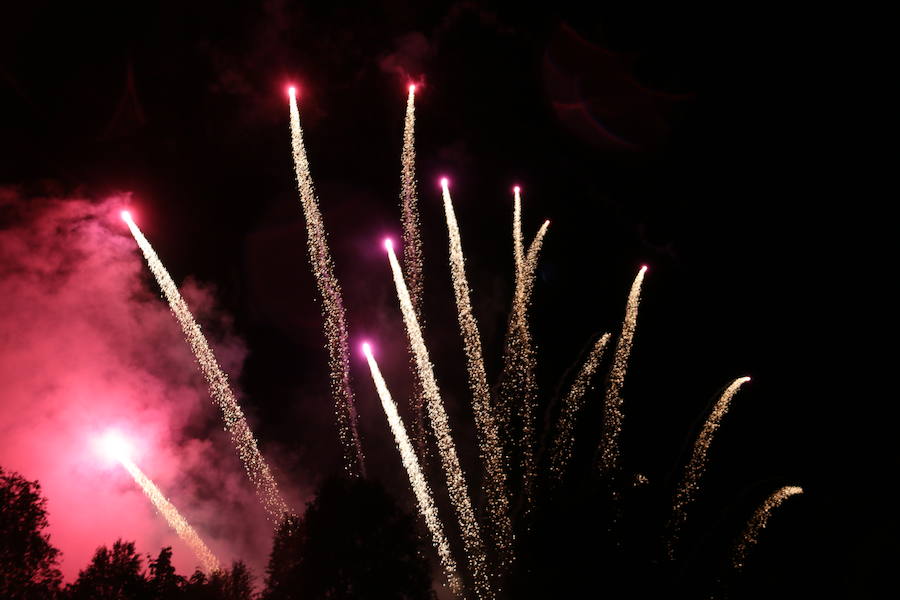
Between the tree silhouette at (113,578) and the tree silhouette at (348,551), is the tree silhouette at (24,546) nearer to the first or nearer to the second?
the tree silhouette at (113,578)

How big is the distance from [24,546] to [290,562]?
8.69 m

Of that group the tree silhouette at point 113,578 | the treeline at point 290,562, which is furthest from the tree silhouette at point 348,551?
the tree silhouette at point 113,578

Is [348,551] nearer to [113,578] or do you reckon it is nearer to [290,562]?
[290,562]

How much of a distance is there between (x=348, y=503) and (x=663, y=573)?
14.7 meters

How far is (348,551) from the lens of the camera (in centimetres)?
2150

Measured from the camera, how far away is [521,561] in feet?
86.1

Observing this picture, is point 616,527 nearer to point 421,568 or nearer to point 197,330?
point 421,568

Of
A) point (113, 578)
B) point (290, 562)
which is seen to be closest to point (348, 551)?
point (290, 562)

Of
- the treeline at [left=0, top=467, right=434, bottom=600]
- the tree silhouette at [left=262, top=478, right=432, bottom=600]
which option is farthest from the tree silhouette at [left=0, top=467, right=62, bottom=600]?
the tree silhouette at [left=262, top=478, right=432, bottom=600]

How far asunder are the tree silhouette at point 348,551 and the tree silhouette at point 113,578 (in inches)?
174

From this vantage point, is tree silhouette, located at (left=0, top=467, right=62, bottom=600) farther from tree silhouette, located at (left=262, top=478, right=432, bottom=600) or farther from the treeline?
tree silhouette, located at (left=262, top=478, right=432, bottom=600)

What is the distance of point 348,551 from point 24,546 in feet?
35.2

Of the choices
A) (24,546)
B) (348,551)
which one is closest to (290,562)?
(348,551)

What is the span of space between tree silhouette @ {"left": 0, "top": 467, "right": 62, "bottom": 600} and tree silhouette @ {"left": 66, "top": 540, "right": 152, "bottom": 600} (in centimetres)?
82
